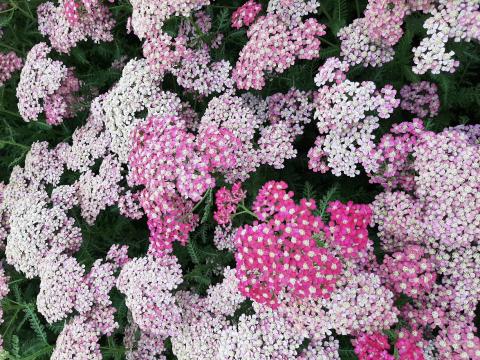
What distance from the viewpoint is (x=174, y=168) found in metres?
3.03

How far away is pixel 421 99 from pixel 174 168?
171 centimetres

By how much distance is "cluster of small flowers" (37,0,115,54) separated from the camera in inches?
154

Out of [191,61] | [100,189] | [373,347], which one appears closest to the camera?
[373,347]

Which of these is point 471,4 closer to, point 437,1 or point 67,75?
point 437,1

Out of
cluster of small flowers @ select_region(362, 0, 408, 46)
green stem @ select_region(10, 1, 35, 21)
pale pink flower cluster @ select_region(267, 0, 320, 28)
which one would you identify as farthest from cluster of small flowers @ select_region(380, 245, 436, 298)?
green stem @ select_region(10, 1, 35, 21)

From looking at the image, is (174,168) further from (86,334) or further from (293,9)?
(86,334)

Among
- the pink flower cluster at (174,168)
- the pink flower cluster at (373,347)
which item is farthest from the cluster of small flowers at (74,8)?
the pink flower cluster at (373,347)

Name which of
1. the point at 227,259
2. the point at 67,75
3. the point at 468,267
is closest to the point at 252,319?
the point at 227,259

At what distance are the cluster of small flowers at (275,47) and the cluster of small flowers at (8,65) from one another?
2.57 meters

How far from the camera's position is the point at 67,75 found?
13.9 feet

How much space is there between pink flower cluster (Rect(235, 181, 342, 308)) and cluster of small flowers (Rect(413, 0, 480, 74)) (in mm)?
1110

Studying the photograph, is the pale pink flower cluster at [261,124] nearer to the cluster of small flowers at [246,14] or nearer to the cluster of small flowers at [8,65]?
the cluster of small flowers at [246,14]

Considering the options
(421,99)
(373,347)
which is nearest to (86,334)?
(373,347)

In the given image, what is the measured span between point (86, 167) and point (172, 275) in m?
1.37
